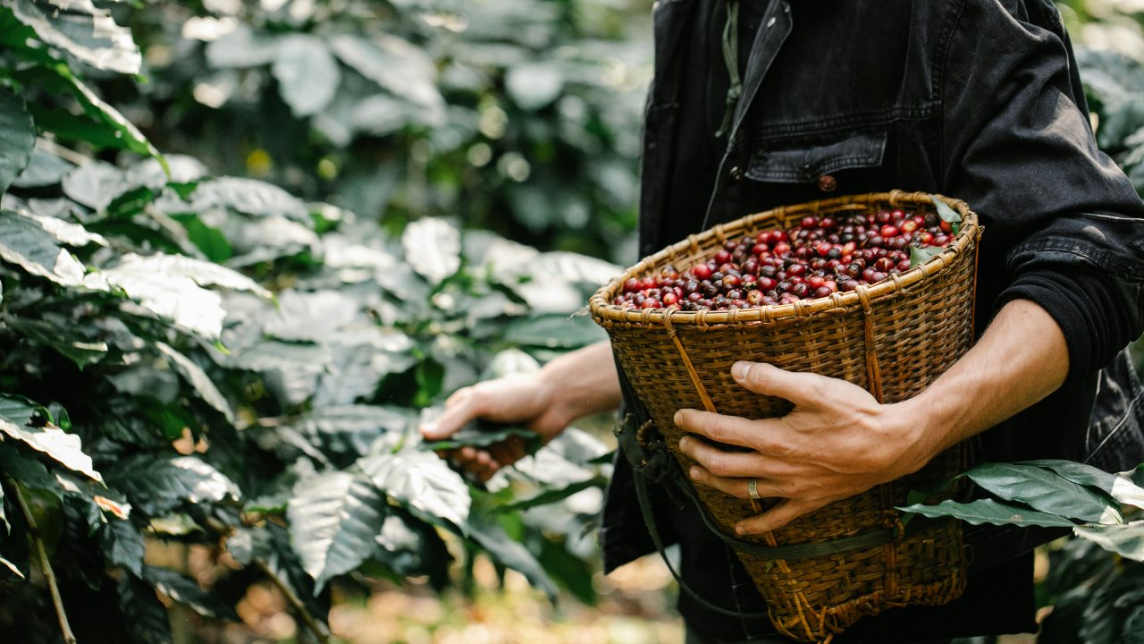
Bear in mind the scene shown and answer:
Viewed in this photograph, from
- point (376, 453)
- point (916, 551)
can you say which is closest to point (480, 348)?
point (376, 453)

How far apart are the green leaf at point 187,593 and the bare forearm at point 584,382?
1.93ft

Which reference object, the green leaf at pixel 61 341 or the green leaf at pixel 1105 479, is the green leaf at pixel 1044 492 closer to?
the green leaf at pixel 1105 479

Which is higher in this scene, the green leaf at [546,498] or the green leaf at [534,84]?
the green leaf at [534,84]

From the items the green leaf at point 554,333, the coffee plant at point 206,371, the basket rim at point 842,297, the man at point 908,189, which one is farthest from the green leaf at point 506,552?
the basket rim at point 842,297

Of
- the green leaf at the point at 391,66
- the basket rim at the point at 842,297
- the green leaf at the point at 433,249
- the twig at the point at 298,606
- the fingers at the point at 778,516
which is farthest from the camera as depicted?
the green leaf at the point at 391,66

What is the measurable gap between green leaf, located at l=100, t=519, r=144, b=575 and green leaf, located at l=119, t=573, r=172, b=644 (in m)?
0.09

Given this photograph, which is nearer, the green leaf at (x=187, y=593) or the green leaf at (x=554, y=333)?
the green leaf at (x=187, y=593)

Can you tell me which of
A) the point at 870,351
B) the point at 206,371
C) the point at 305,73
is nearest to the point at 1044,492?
the point at 870,351

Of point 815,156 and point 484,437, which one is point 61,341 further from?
point 815,156

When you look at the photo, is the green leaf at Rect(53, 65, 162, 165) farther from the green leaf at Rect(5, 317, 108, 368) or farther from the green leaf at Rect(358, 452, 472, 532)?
the green leaf at Rect(358, 452, 472, 532)

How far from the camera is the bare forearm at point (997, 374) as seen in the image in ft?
3.22

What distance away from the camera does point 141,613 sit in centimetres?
128

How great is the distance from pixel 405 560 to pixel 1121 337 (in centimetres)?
103

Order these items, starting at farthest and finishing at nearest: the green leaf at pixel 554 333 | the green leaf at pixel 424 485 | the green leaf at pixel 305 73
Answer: the green leaf at pixel 305 73, the green leaf at pixel 554 333, the green leaf at pixel 424 485
